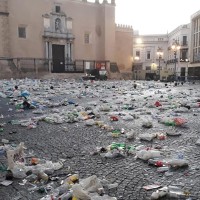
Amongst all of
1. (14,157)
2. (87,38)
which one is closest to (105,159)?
(14,157)

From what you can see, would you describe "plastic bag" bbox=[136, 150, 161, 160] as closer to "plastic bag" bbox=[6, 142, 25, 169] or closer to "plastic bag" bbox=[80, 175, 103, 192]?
"plastic bag" bbox=[80, 175, 103, 192]

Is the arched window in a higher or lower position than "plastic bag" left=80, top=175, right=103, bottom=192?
higher

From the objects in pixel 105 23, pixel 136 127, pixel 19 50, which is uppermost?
pixel 105 23

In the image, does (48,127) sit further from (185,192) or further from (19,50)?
(19,50)

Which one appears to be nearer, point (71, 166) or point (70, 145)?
point (71, 166)

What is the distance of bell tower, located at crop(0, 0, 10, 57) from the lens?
26.4 metres

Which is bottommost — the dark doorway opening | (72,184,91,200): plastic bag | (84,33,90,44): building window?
(72,184,91,200): plastic bag

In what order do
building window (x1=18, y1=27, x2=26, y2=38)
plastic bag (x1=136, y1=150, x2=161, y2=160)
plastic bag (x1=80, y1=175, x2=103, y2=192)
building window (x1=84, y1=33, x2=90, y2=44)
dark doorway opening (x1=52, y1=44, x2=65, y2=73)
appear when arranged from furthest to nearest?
building window (x1=84, y1=33, x2=90, y2=44), dark doorway opening (x1=52, y1=44, x2=65, y2=73), building window (x1=18, y1=27, x2=26, y2=38), plastic bag (x1=136, y1=150, x2=161, y2=160), plastic bag (x1=80, y1=175, x2=103, y2=192)

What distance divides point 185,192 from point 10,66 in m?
25.6

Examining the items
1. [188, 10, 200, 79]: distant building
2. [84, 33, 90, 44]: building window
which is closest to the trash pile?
[84, 33, 90, 44]: building window

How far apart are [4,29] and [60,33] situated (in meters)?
6.13

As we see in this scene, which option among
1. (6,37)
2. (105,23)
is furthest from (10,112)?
(105,23)

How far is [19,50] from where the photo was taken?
2805 cm

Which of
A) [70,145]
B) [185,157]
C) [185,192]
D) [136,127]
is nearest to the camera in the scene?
[185,192]
